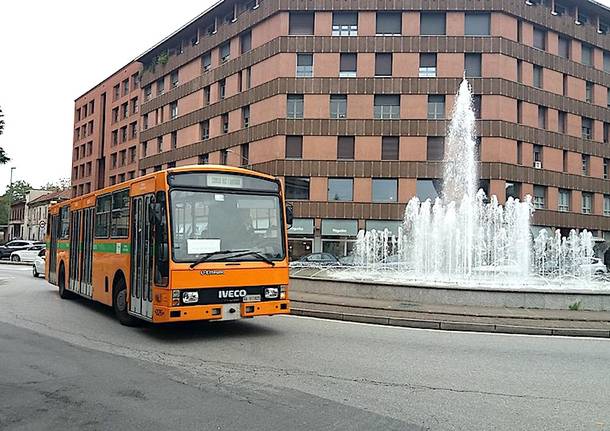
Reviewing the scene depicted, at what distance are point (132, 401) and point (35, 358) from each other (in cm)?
281

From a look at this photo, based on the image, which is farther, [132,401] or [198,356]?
[198,356]

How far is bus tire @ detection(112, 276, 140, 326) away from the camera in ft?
34.3

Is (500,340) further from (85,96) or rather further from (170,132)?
(85,96)

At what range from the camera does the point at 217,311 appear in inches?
352

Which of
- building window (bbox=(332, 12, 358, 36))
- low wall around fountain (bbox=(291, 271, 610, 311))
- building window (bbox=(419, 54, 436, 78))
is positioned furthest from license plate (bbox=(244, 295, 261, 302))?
building window (bbox=(332, 12, 358, 36))

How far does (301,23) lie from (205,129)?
519 inches

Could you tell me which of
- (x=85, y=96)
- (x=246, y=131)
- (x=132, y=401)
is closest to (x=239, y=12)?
(x=246, y=131)

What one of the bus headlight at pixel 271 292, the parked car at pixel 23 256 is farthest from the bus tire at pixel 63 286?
the parked car at pixel 23 256

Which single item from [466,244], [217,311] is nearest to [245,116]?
[466,244]

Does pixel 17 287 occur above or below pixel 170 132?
below

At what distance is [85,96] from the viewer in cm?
7506

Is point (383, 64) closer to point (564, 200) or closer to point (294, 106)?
Answer: point (294, 106)

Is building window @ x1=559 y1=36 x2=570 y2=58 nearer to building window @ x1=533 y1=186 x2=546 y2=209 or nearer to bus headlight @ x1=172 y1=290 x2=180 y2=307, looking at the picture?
building window @ x1=533 y1=186 x2=546 y2=209

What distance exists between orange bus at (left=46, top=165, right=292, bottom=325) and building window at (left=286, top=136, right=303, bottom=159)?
101ft
